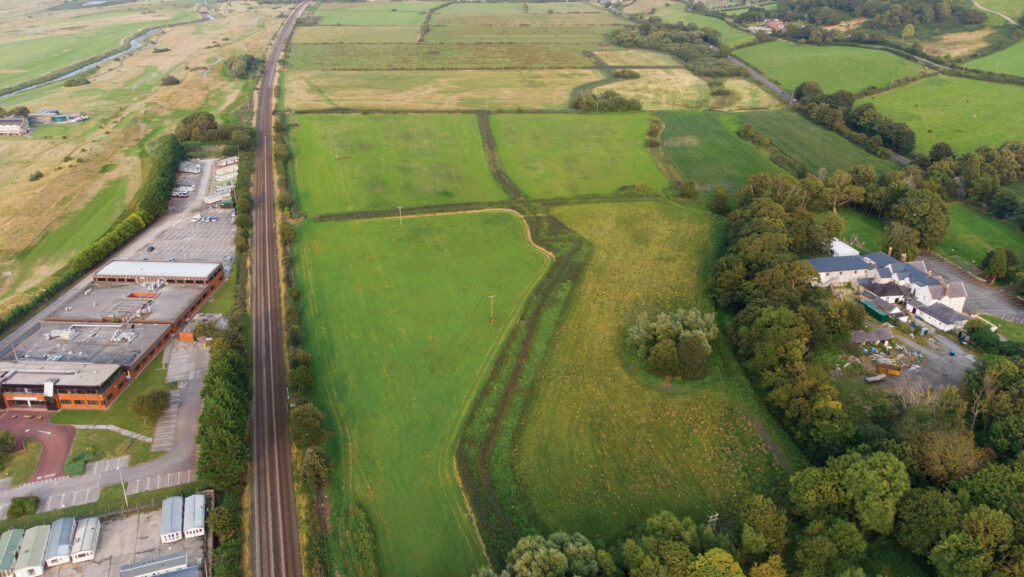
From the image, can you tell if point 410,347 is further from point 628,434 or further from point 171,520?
point 171,520

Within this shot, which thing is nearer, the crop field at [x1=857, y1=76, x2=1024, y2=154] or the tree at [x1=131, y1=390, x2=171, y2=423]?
the tree at [x1=131, y1=390, x2=171, y2=423]

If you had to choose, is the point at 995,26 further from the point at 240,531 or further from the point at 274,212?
the point at 240,531

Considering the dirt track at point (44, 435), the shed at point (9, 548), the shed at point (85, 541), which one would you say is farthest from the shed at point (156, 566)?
the dirt track at point (44, 435)

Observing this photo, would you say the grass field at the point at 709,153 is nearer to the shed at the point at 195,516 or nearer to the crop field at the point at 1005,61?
the crop field at the point at 1005,61

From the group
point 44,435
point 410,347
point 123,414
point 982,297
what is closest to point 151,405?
point 123,414

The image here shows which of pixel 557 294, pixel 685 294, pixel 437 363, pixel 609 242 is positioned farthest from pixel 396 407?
pixel 609 242

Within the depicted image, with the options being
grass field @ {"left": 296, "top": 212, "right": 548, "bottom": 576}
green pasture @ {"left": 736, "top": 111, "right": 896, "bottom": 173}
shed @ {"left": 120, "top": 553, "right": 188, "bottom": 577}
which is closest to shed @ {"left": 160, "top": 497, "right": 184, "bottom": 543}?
shed @ {"left": 120, "top": 553, "right": 188, "bottom": 577}

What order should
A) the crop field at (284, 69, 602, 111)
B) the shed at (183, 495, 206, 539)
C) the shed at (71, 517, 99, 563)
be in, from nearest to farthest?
the shed at (71, 517, 99, 563) → the shed at (183, 495, 206, 539) → the crop field at (284, 69, 602, 111)

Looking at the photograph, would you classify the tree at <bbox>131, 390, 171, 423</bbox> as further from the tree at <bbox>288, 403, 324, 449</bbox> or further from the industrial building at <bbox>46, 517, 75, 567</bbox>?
the tree at <bbox>288, 403, 324, 449</bbox>
